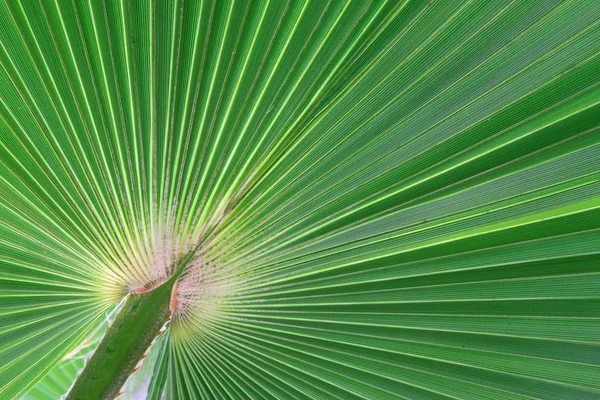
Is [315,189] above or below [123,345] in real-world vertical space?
above

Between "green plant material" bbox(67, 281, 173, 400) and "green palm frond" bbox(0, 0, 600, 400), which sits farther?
"green plant material" bbox(67, 281, 173, 400)

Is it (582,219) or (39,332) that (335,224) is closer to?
(582,219)

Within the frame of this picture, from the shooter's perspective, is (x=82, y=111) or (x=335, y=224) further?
(x=335, y=224)

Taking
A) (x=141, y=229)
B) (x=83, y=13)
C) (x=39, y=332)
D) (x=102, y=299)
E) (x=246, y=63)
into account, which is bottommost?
(x=39, y=332)

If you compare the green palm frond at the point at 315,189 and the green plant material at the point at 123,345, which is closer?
the green palm frond at the point at 315,189

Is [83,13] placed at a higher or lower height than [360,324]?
higher

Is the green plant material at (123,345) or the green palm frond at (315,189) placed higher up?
the green palm frond at (315,189)

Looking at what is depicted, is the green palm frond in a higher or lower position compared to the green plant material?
higher

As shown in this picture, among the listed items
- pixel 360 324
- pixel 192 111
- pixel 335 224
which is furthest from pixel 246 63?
pixel 360 324
